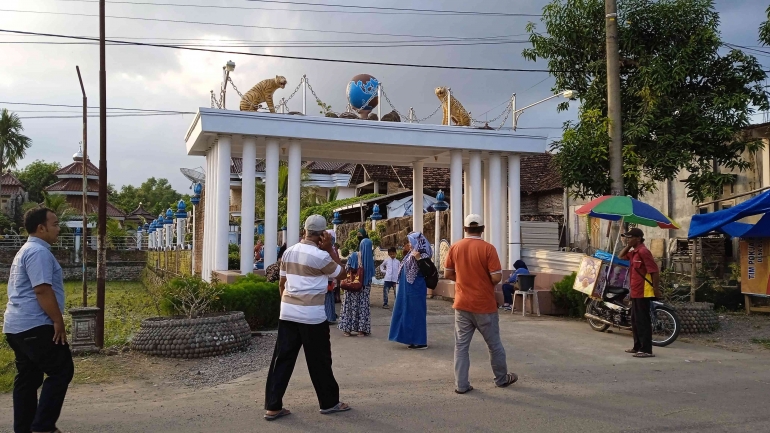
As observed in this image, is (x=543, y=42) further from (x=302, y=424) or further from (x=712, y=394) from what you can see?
(x=302, y=424)

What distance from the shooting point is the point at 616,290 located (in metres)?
9.61

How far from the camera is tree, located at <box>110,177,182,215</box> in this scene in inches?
2761

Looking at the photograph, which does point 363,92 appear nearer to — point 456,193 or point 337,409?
point 456,193

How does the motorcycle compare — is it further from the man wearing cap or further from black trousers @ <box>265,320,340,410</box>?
black trousers @ <box>265,320,340,410</box>

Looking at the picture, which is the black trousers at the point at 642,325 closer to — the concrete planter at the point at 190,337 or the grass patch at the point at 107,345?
the concrete planter at the point at 190,337

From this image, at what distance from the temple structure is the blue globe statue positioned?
84 centimetres

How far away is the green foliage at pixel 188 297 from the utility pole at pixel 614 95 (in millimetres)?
7470

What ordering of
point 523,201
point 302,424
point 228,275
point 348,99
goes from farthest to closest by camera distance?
point 523,201 < point 348,99 < point 228,275 < point 302,424

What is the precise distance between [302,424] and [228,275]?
7.45 meters

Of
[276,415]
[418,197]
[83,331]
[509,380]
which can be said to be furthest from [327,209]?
[276,415]

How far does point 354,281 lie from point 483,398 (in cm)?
397

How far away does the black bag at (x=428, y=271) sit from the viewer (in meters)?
8.35

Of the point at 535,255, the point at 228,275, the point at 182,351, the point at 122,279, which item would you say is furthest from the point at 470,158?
the point at 122,279

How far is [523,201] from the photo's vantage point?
2669 cm
